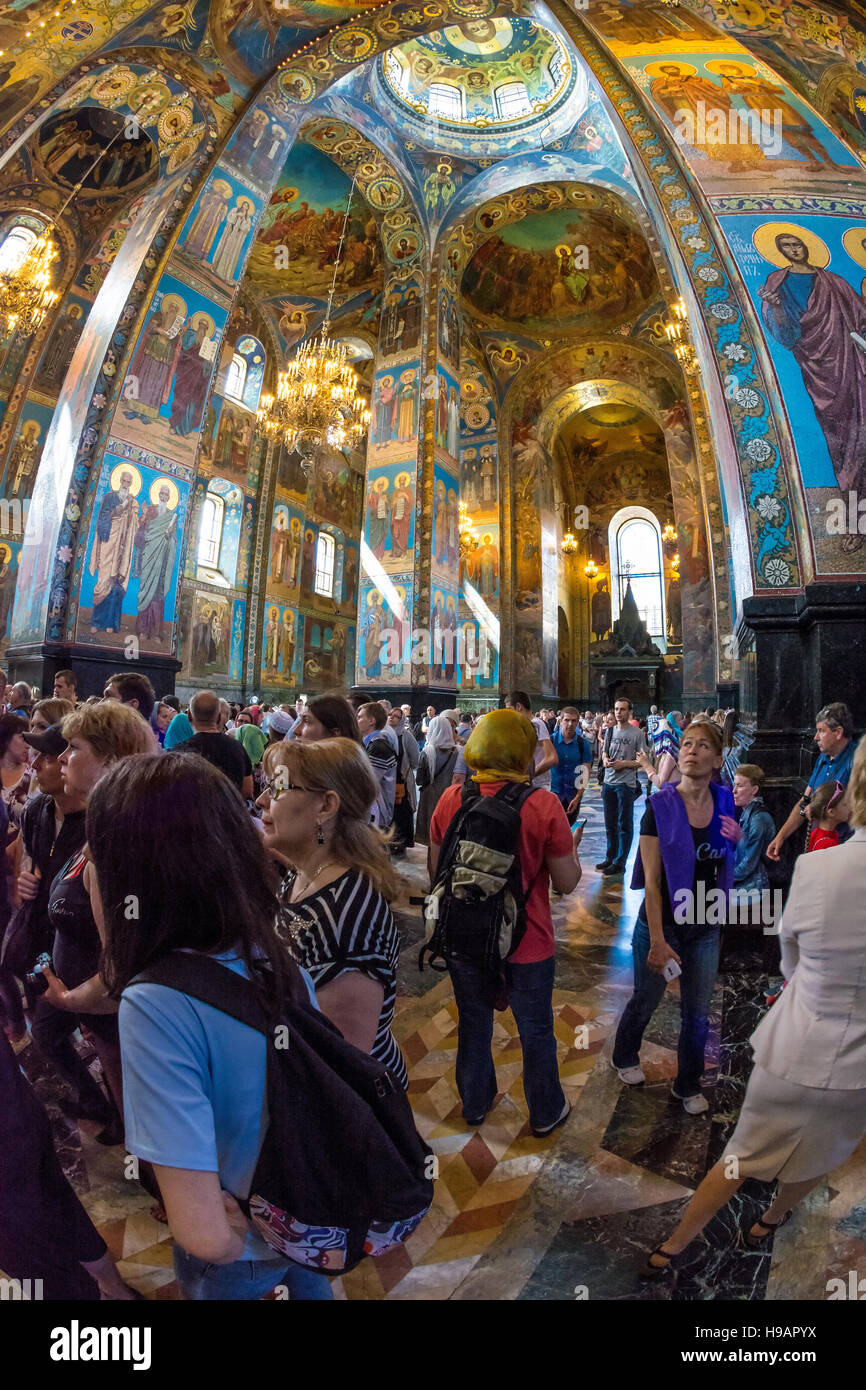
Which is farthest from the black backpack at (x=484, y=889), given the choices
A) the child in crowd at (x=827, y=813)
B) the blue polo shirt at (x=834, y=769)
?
the blue polo shirt at (x=834, y=769)

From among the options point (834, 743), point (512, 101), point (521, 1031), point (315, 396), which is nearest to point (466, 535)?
point (315, 396)

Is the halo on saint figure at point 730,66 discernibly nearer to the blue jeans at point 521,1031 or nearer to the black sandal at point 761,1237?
the blue jeans at point 521,1031

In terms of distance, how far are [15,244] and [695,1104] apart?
53.5 feet

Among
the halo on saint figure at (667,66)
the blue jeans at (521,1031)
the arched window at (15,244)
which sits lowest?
the blue jeans at (521,1031)

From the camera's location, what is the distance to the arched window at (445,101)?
12.2 meters

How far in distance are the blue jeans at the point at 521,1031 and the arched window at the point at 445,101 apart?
15388 mm

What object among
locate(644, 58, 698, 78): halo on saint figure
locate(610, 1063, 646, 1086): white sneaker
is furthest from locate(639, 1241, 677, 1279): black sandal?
locate(644, 58, 698, 78): halo on saint figure

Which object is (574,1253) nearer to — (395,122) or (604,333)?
(395,122)

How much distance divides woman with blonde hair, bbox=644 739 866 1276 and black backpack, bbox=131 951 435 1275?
1065 mm

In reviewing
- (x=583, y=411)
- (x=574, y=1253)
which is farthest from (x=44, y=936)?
(x=583, y=411)

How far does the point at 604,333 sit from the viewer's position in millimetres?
17438

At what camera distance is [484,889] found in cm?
229

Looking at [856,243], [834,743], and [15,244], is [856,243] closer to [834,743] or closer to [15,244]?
[834,743]

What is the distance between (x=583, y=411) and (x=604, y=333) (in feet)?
12.1
